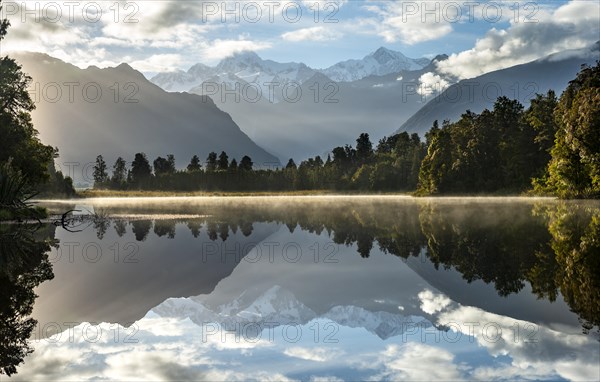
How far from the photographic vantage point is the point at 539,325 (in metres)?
11.4

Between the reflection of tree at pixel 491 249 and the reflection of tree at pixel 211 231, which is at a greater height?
the reflection of tree at pixel 491 249

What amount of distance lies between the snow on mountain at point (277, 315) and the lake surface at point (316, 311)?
6 centimetres

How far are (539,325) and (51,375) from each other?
8.95 m

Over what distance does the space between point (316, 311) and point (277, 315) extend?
92 centimetres

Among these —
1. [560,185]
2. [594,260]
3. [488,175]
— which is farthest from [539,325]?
[488,175]

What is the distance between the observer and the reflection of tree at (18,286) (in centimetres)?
1016

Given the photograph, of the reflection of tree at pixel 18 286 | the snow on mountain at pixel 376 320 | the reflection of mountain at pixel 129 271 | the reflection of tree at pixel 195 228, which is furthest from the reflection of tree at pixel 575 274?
the reflection of tree at pixel 195 228

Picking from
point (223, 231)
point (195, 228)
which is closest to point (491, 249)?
point (223, 231)

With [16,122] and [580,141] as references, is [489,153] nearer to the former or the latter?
[580,141]

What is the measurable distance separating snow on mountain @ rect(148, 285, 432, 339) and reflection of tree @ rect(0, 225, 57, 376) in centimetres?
300

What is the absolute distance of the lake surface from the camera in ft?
29.9

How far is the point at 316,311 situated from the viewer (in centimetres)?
1352

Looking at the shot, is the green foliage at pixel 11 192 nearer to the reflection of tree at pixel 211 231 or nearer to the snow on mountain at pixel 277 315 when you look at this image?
the reflection of tree at pixel 211 231

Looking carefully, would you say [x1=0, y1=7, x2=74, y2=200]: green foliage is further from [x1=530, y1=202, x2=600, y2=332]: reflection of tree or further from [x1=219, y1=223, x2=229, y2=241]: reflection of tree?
[x1=530, y1=202, x2=600, y2=332]: reflection of tree
